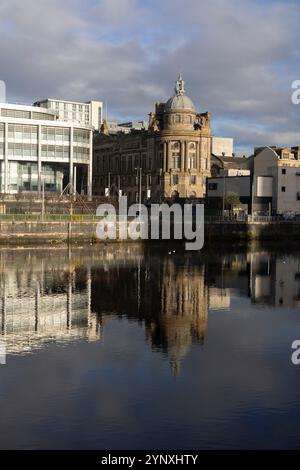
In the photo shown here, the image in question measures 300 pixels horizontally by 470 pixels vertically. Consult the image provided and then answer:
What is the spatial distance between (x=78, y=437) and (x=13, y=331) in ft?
53.4

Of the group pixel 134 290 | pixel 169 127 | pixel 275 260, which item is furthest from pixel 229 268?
pixel 169 127

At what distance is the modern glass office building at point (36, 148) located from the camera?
11125 centimetres

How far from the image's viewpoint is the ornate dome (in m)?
136

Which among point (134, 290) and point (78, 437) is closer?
point (78, 437)

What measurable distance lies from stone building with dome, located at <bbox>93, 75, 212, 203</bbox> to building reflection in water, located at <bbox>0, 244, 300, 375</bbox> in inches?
1879

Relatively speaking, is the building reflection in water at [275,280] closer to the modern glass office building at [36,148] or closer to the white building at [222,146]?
the modern glass office building at [36,148]

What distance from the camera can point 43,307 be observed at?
45.1 metres

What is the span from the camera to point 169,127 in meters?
136

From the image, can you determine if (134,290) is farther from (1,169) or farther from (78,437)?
(1,169)

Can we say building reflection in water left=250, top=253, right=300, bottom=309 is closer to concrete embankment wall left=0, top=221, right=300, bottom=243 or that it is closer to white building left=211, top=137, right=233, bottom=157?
concrete embankment wall left=0, top=221, right=300, bottom=243

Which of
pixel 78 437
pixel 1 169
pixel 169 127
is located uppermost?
pixel 169 127

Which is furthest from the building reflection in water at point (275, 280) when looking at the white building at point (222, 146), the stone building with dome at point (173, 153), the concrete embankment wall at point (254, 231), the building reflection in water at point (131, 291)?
the white building at point (222, 146)

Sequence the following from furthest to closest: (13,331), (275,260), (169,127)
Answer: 1. (169,127)
2. (275,260)
3. (13,331)

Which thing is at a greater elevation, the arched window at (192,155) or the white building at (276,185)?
the arched window at (192,155)
